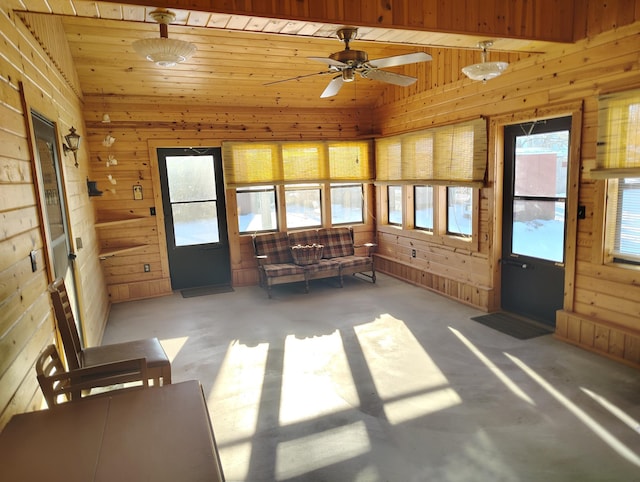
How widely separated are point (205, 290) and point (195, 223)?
1.00 meters

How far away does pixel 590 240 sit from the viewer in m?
3.79

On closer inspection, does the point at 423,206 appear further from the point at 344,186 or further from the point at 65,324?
the point at 65,324

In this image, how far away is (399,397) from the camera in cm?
312

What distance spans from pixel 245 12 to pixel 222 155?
12.4ft

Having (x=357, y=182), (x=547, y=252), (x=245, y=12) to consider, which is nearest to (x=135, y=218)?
(x=357, y=182)

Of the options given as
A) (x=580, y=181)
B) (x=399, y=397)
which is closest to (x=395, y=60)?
(x=580, y=181)

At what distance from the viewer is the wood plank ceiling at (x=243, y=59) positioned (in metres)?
3.43

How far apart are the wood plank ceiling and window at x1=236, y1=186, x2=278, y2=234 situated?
1.28m

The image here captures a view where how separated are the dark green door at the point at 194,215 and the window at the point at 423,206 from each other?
2856 millimetres

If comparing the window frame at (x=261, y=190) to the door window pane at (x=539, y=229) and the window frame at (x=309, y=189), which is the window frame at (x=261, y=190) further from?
the door window pane at (x=539, y=229)

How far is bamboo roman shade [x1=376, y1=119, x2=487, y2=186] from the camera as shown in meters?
4.89

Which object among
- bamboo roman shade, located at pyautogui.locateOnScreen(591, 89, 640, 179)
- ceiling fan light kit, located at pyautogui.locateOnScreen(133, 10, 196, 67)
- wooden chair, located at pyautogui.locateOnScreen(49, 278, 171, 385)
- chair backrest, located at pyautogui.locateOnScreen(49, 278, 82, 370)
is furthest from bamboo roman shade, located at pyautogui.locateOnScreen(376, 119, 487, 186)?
chair backrest, located at pyautogui.locateOnScreen(49, 278, 82, 370)

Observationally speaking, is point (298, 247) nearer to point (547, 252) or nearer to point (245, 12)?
point (547, 252)

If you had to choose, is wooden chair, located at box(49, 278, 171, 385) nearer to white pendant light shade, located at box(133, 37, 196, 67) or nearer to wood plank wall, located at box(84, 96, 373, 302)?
white pendant light shade, located at box(133, 37, 196, 67)
